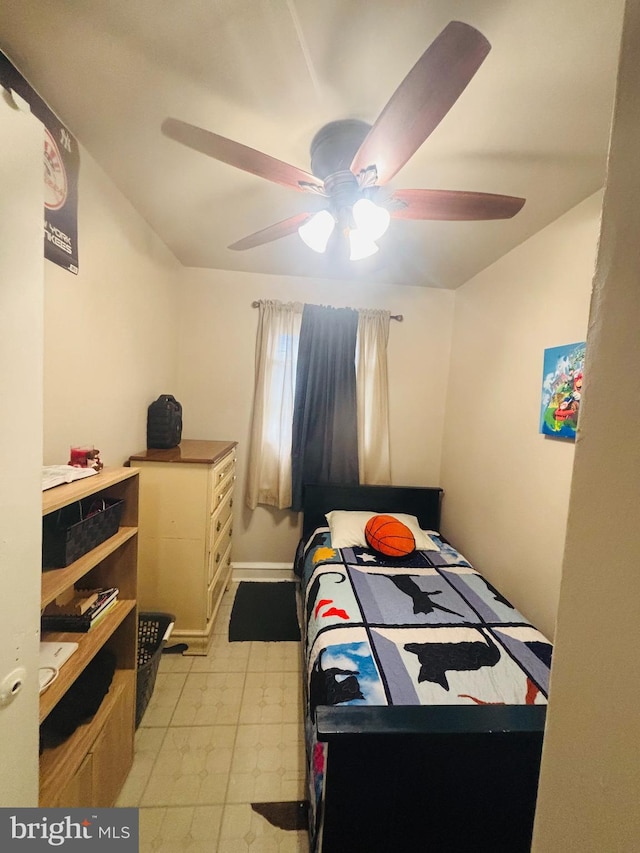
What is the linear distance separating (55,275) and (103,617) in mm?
1300

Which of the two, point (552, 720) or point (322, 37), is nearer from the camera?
point (552, 720)

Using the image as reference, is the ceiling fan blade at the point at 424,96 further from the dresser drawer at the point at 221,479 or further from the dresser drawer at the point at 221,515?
the dresser drawer at the point at 221,515

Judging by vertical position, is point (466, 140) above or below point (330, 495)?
above

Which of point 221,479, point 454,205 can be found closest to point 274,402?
point 221,479

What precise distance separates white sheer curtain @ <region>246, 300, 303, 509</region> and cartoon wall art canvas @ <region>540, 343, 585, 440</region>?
1722mm

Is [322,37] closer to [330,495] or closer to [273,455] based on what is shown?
[273,455]

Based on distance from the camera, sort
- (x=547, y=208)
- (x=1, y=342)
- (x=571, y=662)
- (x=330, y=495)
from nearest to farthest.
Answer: (x=571, y=662)
(x=1, y=342)
(x=547, y=208)
(x=330, y=495)

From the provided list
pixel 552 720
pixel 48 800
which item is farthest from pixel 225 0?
pixel 48 800

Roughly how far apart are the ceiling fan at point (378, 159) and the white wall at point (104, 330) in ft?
2.27

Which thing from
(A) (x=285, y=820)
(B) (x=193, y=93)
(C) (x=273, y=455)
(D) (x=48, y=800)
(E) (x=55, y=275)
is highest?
(B) (x=193, y=93)

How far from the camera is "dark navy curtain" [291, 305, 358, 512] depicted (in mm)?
2648

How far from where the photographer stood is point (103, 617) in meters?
1.18

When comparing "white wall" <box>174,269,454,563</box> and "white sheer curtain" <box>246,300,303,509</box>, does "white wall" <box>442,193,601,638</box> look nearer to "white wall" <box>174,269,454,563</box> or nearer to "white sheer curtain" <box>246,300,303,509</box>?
"white wall" <box>174,269,454,563</box>

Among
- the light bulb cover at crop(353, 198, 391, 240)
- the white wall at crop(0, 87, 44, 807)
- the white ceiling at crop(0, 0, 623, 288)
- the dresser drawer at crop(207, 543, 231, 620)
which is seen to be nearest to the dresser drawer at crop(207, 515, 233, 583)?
the dresser drawer at crop(207, 543, 231, 620)
